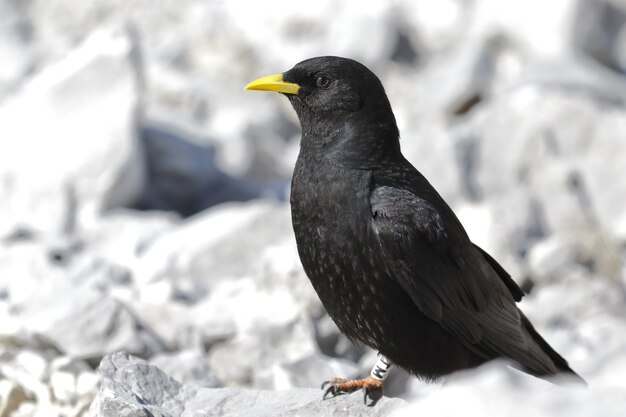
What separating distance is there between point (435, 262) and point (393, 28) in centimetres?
1089

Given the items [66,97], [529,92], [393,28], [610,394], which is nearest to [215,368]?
[610,394]

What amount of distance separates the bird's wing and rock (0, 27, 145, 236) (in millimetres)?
5448

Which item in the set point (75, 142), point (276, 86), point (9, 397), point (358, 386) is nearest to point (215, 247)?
point (75, 142)

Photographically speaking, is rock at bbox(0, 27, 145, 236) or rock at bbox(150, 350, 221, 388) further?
rock at bbox(0, 27, 145, 236)

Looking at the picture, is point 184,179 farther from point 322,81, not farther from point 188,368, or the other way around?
point 322,81

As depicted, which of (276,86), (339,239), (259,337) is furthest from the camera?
(259,337)

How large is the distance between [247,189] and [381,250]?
661 cm

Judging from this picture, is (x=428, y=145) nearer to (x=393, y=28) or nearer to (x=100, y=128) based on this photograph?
(x=100, y=128)

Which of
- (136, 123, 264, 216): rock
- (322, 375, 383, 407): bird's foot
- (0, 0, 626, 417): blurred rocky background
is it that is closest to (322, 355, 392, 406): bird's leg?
(322, 375, 383, 407): bird's foot

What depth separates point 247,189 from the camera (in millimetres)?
11289

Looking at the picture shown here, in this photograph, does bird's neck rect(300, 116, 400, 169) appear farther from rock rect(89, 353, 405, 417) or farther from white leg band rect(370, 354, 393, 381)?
rock rect(89, 353, 405, 417)

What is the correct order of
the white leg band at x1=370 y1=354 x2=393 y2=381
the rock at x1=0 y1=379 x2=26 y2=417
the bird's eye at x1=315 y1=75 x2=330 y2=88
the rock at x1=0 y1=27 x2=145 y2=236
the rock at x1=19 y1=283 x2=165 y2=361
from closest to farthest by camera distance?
1. the white leg band at x1=370 y1=354 x2=393 y2=381
2. the bird's eye at x1=315 y1=75 x2=330 y2=88
3. the rock at x1=0 y1=379 x2=26 y2=417
4. the rock at x1=19 y1=283 x2=165 y2=361
5. the rock at x1=0 y1=27 x2=145 y2=236

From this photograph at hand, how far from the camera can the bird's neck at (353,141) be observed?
503cm

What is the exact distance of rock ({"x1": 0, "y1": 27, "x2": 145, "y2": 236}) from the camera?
33.2 feet
